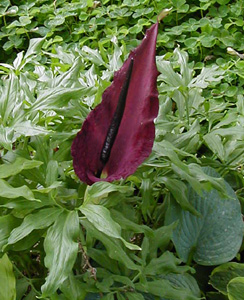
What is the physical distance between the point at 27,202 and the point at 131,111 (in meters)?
0.18

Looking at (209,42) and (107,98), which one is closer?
(107,98)

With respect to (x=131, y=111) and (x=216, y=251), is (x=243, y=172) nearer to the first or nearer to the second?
(x=216, y=251)

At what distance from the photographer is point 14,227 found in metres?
0.79

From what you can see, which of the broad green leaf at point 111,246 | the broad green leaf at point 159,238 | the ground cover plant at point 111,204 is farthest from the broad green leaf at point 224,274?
the broad green leaf at point 111,246

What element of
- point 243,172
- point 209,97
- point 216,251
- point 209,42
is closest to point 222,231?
point 216,251

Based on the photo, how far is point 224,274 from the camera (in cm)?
101

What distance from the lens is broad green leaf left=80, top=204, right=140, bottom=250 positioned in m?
0.70

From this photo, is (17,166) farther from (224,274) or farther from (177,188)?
(224,274)

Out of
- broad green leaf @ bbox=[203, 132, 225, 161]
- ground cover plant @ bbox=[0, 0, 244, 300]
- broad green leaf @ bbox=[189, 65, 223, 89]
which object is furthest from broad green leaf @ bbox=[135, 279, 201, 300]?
broad green leaf @ bbox=[189, 65, 223, 89]

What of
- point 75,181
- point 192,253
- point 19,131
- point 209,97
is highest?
point 19,131

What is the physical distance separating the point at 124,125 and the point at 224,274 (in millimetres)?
366

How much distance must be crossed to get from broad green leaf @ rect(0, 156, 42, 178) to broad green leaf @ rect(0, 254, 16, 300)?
0.40 ft

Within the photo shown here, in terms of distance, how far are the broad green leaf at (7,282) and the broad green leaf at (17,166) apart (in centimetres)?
12

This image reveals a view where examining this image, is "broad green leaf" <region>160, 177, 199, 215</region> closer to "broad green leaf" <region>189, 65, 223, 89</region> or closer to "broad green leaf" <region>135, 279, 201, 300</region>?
→ "broad green leaf" <region>135, 279, 201, 300</region>
